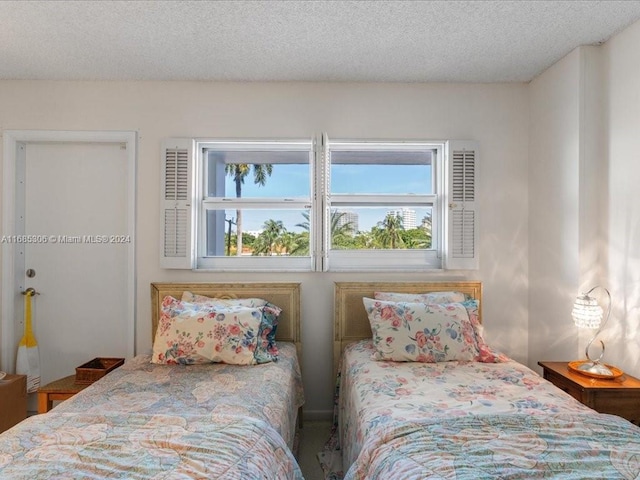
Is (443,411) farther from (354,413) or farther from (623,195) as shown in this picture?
(623,195)

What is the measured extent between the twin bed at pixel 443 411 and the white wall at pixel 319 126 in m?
0.24

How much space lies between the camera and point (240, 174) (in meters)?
2.78

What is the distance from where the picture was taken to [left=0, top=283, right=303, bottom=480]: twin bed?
1079 millimetres

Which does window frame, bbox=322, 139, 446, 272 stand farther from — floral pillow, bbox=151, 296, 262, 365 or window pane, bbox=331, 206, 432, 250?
floral pillow, bbox=151, 296, 262, 365

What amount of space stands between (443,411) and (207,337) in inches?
50.9

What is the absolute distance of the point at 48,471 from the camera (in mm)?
1034

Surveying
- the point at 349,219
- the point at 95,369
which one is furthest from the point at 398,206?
the point at 95,369

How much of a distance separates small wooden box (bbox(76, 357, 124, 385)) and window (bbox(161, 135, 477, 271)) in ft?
2.74

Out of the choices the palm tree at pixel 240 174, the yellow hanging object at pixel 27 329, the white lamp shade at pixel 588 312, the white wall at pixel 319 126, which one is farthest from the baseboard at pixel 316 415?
the yellow hanging object at pixel 27 329

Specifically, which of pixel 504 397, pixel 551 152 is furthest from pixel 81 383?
pixel 551 152

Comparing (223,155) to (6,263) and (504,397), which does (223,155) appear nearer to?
(6,263)

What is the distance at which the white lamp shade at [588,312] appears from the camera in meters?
1.95

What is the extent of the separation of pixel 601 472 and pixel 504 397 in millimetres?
590

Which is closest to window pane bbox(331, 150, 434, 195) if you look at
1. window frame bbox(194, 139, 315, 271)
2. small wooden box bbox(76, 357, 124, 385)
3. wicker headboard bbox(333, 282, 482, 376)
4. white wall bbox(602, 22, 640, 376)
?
window frame bbox(194, 139, 315, 271)
